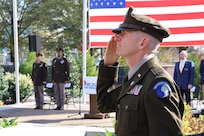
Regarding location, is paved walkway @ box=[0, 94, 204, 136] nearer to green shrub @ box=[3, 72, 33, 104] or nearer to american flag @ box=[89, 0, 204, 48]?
green shrub @ box=[3, 72, 33, 104]

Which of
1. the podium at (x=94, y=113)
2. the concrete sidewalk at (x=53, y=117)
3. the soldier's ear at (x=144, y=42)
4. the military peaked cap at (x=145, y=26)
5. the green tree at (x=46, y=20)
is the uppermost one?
the green tree at (x=46, y=20)

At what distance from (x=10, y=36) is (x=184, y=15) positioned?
2295 cm

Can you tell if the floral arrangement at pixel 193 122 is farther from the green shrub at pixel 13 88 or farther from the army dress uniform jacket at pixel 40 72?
the green shrub at pixel 13 88

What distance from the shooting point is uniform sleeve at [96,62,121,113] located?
2.28m

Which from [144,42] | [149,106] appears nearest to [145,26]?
[144,42]

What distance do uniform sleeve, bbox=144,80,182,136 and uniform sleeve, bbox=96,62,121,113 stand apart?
1.82 feet

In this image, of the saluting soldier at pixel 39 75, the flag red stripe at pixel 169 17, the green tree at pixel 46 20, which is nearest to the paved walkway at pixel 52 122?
the saluting soldier at pixel 39 75

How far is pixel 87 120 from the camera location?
8.56 meters

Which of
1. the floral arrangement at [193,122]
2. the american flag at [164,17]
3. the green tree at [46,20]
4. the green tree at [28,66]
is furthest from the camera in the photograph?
the green tree at [46,20]

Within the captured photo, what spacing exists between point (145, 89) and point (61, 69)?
8.78 meters

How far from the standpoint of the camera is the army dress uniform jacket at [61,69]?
10.5 metres

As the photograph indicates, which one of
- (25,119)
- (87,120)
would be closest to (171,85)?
(87,120)

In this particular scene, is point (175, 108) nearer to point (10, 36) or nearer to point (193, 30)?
point (193, 30)

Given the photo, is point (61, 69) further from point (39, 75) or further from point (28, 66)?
point (28, 66)
